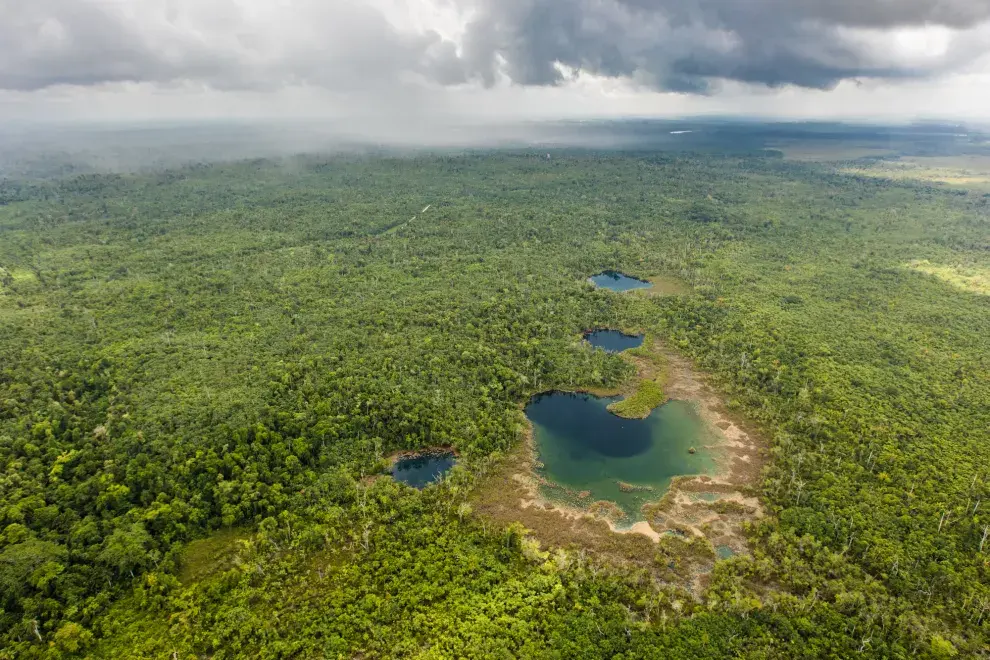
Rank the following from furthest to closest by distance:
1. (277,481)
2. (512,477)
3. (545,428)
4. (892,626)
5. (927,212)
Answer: (927,212) < (545,428) < (512,477) < (277,481) < (892,626)

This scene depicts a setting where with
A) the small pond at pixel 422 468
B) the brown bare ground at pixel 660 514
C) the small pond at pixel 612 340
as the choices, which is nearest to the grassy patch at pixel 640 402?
the brown bare ground at pixel 660 514

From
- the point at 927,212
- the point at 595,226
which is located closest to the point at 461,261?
the point at 595,226

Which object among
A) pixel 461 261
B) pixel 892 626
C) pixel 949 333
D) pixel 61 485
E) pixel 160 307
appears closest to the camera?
pixel 892 626

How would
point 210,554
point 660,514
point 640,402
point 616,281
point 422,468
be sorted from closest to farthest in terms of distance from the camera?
1. point 210,554
2. point 660,514
3. point 422,468
4. point 640,402
5. point 616,281

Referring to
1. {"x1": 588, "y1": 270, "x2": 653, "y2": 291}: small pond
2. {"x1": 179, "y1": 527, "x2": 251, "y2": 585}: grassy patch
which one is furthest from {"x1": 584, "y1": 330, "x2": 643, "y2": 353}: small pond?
{"x1": 179, "y1": 527, "x2": 251, "y2": 585}: grassy patch

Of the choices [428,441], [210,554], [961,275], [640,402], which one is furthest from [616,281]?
[210,554]

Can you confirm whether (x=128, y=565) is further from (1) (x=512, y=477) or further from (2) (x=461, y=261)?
(2) (x=461, y=261)

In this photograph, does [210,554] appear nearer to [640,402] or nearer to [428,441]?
[428,441]
